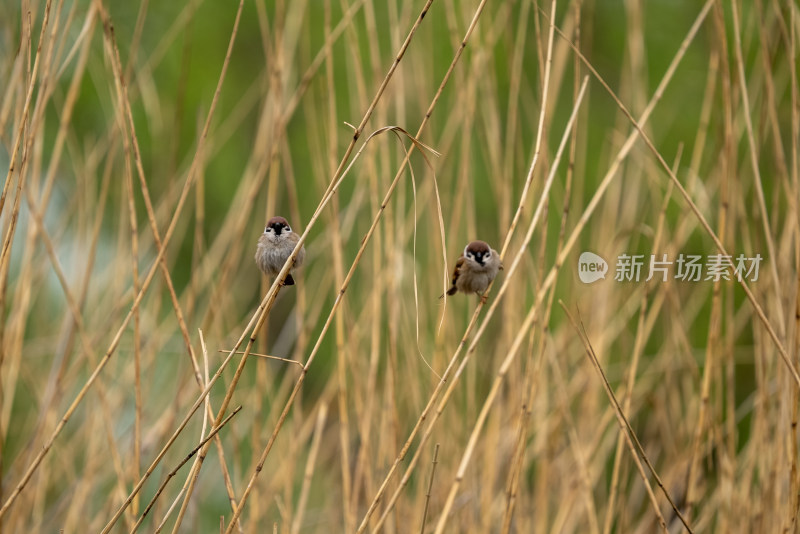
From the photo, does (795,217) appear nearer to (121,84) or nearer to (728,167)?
(728,167)

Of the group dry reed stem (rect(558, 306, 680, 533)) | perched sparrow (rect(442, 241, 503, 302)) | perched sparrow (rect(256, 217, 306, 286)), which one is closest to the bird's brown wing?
perched sparrow (rect(442, 241, 503, 302))

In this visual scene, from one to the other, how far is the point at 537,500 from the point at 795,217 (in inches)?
28.6

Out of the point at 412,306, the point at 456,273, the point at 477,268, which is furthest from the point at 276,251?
the point at 412,306

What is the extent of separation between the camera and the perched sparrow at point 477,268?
3.31 ft

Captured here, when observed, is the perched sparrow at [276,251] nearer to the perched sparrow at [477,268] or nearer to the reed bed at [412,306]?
the reed bed at [412,306]

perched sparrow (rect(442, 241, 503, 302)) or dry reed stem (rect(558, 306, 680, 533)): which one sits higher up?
perched sparrow (rect(442, 241, 503, 302))

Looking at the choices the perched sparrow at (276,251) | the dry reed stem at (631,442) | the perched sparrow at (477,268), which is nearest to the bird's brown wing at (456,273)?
the perched sparrow at (477,268)

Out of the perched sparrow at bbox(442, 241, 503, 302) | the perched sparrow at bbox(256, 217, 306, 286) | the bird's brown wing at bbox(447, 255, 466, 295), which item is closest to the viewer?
the perched sparrow at bbox(256, 217, 306, 286)

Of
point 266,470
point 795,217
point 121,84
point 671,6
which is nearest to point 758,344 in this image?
point 795,217

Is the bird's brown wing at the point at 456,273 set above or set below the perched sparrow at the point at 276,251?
above

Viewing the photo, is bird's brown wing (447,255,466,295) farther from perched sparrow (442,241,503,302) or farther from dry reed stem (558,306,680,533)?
dry reed stem (558,306,680,533)

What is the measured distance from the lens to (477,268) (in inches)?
40.9

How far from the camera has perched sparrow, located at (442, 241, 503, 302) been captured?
1.01 m

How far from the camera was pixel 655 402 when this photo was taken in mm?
1752
